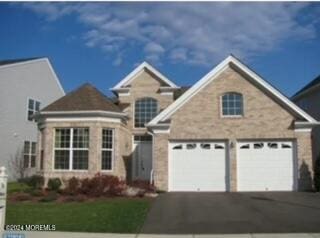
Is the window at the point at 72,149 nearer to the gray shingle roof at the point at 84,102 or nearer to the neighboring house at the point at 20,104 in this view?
the gray shingle roof at the point at 84,102

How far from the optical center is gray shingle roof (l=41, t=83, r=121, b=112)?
23672 millimetres

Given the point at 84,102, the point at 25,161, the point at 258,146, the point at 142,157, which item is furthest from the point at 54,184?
the point at 25,161

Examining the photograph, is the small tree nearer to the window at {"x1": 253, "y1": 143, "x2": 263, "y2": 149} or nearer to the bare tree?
the window at {"x1": 253, "y1": 143, "x2": 263, "y2": 149}

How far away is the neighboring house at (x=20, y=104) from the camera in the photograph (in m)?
31.1

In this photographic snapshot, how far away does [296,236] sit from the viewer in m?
11.4

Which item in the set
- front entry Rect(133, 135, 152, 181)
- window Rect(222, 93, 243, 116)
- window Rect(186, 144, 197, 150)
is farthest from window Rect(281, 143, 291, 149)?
front entry Rect(133, 135, 152, 181)

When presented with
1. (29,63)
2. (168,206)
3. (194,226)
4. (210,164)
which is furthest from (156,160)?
(29,63)

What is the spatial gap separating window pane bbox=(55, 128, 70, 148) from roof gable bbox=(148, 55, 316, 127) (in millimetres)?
4271

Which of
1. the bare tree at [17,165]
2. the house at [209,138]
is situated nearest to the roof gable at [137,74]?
the house at [209,138]

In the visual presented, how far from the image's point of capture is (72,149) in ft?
76.0

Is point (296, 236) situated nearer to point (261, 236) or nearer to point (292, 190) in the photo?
point (261, 236)

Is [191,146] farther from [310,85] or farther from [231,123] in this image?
[310,85]

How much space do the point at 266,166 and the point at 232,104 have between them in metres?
3.44

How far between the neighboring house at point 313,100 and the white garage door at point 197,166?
29.0 feet
